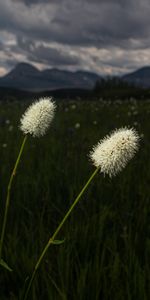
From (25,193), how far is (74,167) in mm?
1286

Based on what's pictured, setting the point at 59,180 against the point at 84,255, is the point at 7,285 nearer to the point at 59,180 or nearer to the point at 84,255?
the point at 84,255

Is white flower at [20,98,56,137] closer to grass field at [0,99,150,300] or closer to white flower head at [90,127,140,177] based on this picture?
white flower head at [90,127,140,177]

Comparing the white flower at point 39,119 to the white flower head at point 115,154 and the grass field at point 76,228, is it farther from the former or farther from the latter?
the grass field at point 76,228

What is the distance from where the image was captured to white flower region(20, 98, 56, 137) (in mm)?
2396

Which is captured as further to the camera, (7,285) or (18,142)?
(18,142)

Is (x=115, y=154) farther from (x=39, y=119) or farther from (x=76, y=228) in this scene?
(x=76, y=228)

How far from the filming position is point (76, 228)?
333cm

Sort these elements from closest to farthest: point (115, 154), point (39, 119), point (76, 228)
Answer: point (115, 154) → point (39, 119) → point (76, 228)

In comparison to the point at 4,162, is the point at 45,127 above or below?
above

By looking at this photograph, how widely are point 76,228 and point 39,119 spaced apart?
122 cm

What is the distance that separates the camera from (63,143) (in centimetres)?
754

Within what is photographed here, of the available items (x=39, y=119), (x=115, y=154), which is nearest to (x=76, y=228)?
(x=39, y=119)

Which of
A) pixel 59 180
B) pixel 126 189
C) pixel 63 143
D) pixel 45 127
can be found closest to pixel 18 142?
pixel 63 143

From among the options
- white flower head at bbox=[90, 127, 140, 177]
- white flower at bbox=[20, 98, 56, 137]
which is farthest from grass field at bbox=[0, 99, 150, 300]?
white flower at bbox=[20, 98, 56, 137]
